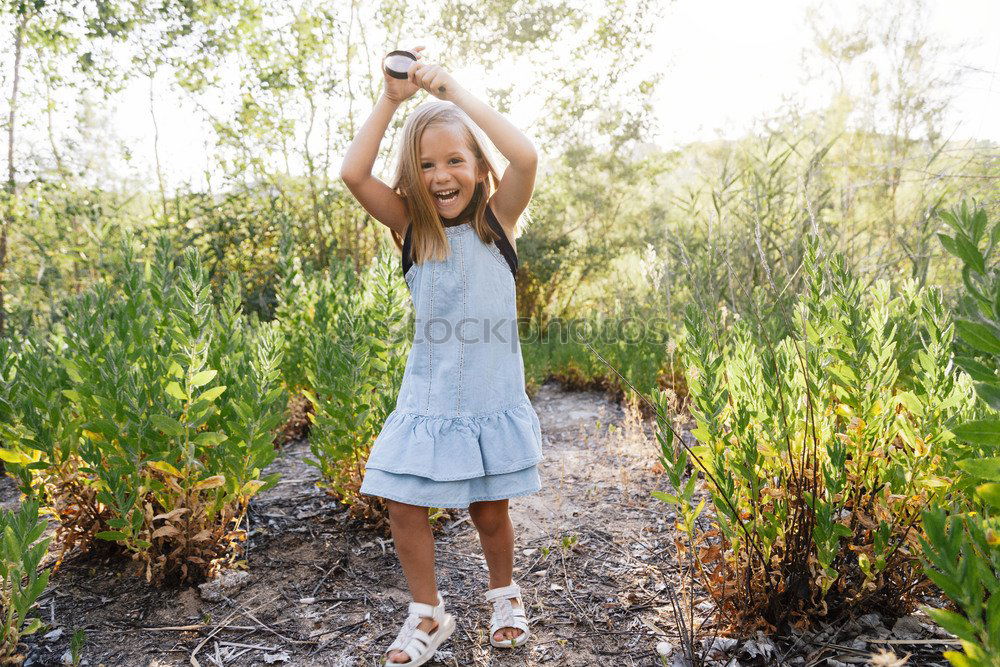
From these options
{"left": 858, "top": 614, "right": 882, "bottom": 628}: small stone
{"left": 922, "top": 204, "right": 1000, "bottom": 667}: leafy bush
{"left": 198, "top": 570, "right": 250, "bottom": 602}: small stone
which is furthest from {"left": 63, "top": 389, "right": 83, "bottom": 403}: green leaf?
{"left": 858, "top": 614, "right": 882, "bottom": 628}: small stone

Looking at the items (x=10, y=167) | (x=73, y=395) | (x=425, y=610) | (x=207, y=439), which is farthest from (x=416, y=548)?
(x=10, y=167)

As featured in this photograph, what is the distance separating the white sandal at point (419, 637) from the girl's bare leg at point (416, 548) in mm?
15

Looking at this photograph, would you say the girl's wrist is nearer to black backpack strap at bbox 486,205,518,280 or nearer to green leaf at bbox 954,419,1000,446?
black backpack strap at bbox 486,205,518,280

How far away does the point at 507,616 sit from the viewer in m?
1.91

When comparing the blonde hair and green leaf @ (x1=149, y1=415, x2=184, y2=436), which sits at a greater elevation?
the blonde hair

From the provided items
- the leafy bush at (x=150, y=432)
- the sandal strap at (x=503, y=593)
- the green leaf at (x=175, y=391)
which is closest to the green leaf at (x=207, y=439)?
the leafy bush at (x=150, y=432)

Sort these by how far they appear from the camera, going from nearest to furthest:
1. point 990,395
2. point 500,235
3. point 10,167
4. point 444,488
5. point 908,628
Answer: point 990,395
point 908,628
point 444,488
point 500,235
point 10,167

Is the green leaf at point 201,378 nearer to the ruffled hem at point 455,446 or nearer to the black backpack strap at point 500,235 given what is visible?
the ruffled hem at point 455,446

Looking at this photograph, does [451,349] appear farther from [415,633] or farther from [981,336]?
[981,336]

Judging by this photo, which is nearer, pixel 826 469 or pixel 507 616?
pixel 826 469

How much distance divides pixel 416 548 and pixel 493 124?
4.13ft

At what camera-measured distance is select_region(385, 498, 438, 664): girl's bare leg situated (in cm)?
180

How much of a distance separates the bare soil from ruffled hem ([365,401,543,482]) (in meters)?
0.54

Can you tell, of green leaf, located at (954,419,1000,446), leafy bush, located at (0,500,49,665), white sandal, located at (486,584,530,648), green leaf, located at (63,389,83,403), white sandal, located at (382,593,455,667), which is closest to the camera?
green leaf, located at (954,419,1000,446)
